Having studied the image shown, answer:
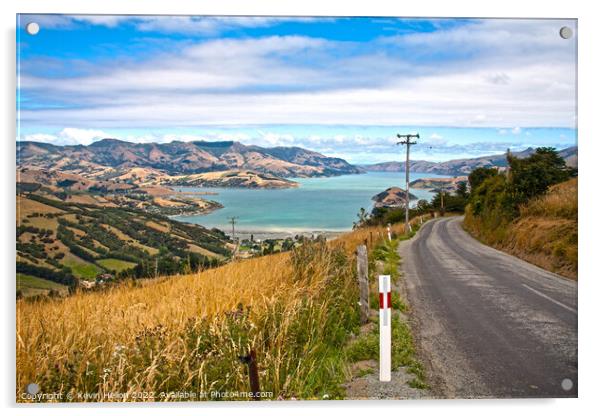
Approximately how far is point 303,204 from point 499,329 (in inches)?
116

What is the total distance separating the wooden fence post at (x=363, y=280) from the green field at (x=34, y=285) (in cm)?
354

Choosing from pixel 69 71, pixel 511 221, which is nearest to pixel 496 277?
pixel 511 221

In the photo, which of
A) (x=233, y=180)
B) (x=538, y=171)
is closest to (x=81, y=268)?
(x=233, y=180)

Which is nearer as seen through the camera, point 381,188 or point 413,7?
point 413,7

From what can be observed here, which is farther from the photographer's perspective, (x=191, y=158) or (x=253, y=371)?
(x=191, y=158)

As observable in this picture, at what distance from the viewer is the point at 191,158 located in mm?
6945

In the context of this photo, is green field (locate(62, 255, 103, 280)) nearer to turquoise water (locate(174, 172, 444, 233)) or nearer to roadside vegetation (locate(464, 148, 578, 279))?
turquoise water (locate(174, 172, 444, 233))

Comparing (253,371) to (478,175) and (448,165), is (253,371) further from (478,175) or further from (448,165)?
(478,175)

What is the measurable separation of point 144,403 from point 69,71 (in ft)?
12.5

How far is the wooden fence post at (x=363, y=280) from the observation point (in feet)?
22.6

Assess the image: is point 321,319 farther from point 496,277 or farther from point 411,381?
point 496,277

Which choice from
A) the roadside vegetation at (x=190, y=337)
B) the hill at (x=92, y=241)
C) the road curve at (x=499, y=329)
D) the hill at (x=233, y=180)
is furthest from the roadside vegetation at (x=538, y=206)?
the hill at (x=92, y=241)

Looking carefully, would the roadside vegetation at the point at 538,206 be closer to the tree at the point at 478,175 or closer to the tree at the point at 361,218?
the tree at the point at 478,175

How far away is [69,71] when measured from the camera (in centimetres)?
619
